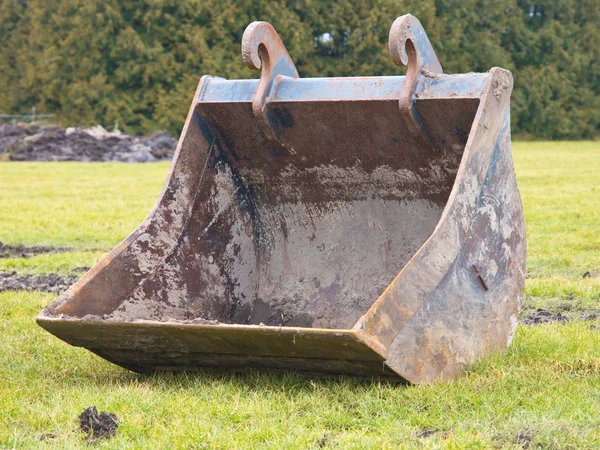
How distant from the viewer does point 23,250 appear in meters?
9.25

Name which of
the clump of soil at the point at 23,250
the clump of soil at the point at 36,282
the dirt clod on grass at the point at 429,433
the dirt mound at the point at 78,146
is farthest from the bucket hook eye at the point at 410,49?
the dirt mound at the point at 78,146

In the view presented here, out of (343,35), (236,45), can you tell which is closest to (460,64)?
(343,35)

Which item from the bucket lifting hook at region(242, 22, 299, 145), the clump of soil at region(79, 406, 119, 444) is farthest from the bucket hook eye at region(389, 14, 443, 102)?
the clump of soil at region(79, 406, 119, 444)

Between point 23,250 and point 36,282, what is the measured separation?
202cm

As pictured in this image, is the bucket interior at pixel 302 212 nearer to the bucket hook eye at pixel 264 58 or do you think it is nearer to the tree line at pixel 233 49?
the bucket hook eye at pixel 264 58

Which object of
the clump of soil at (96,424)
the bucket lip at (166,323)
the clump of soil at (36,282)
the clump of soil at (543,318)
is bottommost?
the clump of soil at (36,282)

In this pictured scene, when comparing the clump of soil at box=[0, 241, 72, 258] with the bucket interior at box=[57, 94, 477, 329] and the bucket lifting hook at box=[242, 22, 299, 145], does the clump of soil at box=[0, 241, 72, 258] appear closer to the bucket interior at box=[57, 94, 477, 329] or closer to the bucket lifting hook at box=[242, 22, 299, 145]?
the bucket interior at box=[57, 94, 477, 329]

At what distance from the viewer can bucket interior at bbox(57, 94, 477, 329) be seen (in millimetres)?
4891

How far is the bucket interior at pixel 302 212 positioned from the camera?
16.0 feet

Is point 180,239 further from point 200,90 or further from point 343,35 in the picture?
point 343,35

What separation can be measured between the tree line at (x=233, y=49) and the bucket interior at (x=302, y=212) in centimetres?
2653

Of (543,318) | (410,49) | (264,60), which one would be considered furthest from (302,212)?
(543,318)

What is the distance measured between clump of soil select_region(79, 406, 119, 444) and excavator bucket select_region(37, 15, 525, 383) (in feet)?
1.45

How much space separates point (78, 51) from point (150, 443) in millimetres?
30714
